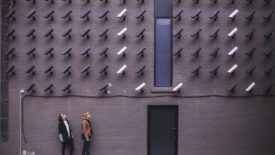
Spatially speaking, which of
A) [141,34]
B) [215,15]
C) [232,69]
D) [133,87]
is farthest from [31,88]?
[232,69]

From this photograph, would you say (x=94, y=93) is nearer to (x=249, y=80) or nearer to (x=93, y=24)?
(x=93, y=24)

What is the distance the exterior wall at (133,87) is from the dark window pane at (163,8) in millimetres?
243

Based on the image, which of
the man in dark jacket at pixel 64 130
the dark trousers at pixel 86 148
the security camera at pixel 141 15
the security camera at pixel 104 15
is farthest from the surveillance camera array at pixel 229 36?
the man in dark jacket at pixel 64 130

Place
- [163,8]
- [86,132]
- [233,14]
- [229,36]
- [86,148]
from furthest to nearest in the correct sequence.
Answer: [163,8] < [229,36] < [233,14] < [86,148] < [86,132]

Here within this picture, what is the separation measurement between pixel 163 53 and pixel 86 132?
11.6 ft

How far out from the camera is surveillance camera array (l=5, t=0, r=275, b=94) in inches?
446

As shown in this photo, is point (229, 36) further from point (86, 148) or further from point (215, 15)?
point (86, 148)

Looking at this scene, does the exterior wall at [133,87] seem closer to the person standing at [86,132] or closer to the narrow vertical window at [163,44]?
the narrow vertical window at [163,44]

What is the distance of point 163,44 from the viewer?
11.6 meters

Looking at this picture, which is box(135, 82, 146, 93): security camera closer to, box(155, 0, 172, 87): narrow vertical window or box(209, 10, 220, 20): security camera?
box(155, 0, 172, 87): narrow vertical window

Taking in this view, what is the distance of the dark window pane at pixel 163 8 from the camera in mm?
11562

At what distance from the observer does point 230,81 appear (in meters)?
11.4

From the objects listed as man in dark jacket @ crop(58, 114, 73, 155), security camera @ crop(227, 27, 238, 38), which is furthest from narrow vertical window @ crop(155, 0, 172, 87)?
man in dark jacket @ crop(58, 114, 73, 155)

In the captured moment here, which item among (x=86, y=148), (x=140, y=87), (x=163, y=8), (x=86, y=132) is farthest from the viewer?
(x=163, y=8)
